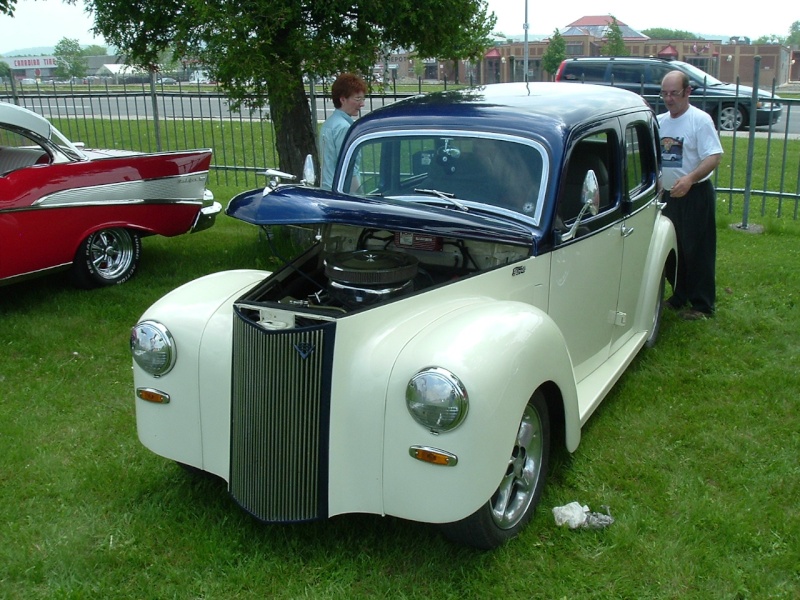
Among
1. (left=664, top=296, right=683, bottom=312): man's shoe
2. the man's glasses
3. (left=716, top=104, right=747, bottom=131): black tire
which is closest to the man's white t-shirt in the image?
the man's glasses

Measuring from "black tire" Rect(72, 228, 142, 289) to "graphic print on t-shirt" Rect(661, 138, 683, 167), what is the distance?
4.86 m

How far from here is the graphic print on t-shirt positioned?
647cm

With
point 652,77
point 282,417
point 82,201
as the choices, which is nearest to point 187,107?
point 652,77

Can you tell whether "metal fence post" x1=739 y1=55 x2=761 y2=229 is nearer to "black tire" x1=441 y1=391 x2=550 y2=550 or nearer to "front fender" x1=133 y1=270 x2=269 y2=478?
"black tire" x1=441 y1=391 x2=550 y2=550

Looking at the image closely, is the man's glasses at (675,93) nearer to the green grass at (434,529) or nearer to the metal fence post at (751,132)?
the green grass at (434,529)

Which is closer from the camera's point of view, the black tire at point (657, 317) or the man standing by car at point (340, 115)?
the black tire at point (657, 317)

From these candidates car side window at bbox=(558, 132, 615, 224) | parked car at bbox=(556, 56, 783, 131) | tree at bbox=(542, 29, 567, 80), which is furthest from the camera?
tree at bbox=(542, 29, 567, 80)

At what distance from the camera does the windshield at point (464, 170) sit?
13.9 ft

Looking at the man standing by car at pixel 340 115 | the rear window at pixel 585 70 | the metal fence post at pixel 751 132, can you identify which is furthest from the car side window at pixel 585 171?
the rear window at pixel 585 70

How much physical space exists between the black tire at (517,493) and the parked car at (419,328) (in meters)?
0.01

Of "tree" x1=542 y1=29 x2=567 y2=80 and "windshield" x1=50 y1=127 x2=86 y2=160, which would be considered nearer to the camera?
"windshield" x1=50 y1=127 x2=86 y2=160

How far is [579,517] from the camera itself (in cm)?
378

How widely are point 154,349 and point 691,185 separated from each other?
14.6 ft

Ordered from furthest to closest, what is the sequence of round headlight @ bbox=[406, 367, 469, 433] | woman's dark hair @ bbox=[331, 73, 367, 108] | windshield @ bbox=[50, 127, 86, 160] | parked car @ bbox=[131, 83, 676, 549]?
1. windshield @ bbox=[50, 127, 86, 160]
2. woman's dark hair @ bbox=[331, 73, 367, 108]
3. parked car @ bbox=[131, 83, 676, 549]
4. round headlight @ bbox=[406, 367, 469, 433]
